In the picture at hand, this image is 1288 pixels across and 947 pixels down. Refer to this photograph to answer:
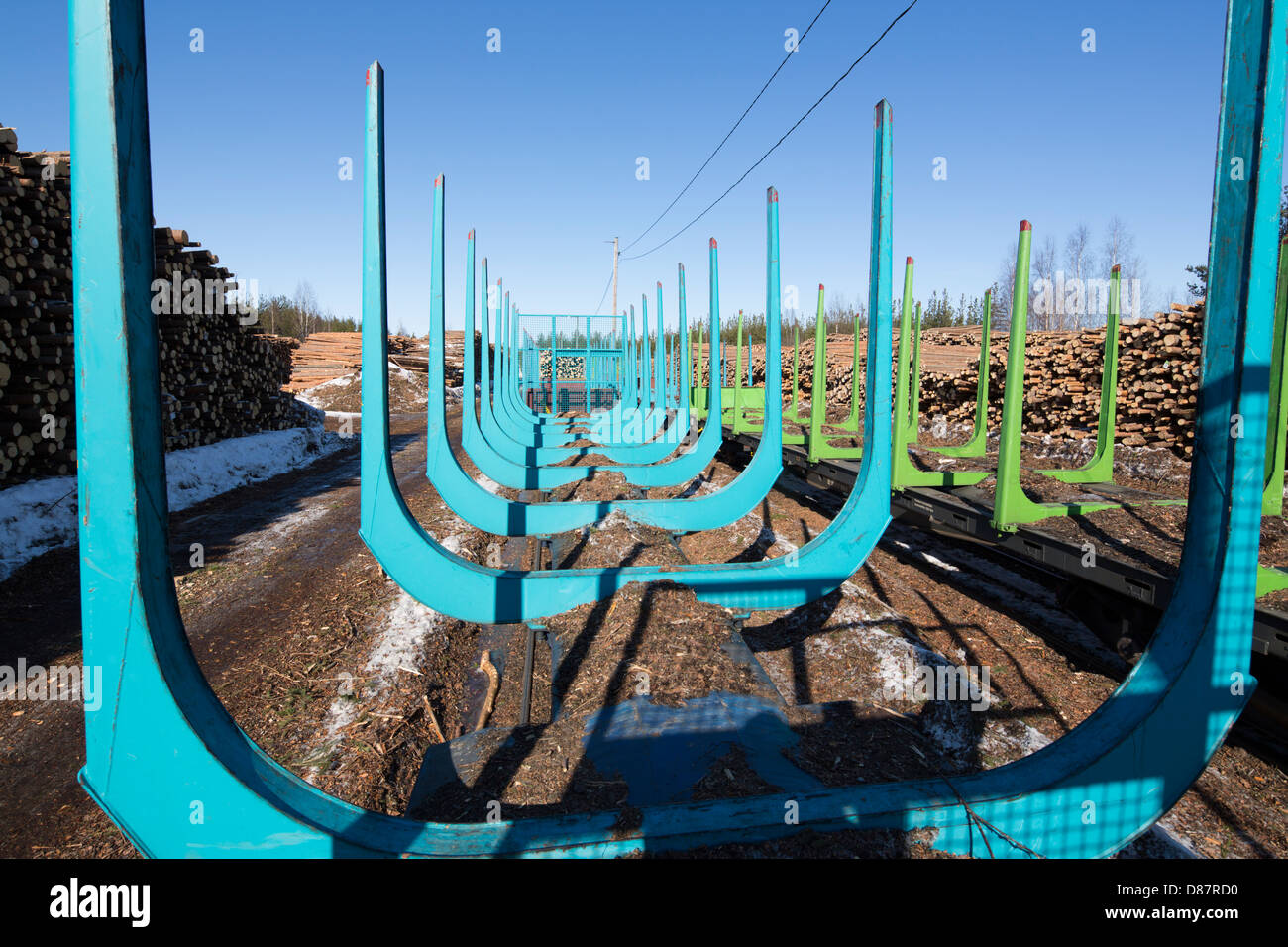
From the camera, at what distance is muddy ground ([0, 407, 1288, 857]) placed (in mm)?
2012

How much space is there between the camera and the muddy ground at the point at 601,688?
2012mm

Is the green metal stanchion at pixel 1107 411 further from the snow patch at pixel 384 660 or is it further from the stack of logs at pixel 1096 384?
the snow patch at pixel 384 660

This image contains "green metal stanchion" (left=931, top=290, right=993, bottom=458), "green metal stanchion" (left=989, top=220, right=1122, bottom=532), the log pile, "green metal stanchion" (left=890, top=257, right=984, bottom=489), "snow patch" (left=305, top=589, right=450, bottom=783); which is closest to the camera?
"snow patch" (left=305, top=589, right=450, bottom=783)

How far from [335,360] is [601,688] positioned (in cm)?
2655

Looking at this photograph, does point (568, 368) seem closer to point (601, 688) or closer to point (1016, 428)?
point (1016, 428)

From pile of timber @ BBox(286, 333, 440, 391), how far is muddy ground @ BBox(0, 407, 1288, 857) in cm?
1887

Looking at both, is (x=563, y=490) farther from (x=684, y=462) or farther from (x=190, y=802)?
(x=190, y=802)

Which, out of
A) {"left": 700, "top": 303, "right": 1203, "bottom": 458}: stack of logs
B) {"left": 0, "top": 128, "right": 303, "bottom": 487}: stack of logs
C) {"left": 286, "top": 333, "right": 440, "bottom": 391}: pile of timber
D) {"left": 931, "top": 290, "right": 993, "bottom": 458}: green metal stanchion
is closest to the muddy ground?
{"left": 931, "top": 290, "right": 993, "bottom": 458}: green metal stanchion

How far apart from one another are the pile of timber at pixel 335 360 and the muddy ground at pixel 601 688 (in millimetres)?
18866

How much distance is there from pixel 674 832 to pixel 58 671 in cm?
390

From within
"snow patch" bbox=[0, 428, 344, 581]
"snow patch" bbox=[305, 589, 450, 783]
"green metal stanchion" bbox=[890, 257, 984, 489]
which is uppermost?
"green metal stanchion" bbox=[890, 257, 984, 489]

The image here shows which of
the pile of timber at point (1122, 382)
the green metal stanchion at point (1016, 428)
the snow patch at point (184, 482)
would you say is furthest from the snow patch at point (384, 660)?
the pile of timber at point (1122, 382)

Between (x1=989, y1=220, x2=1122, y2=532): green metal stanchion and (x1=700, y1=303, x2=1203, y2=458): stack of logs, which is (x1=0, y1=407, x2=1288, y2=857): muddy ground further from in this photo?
(x1=700, y1=303, x2=1203, y2=458): stack of logs

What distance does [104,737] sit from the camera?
1.32m
